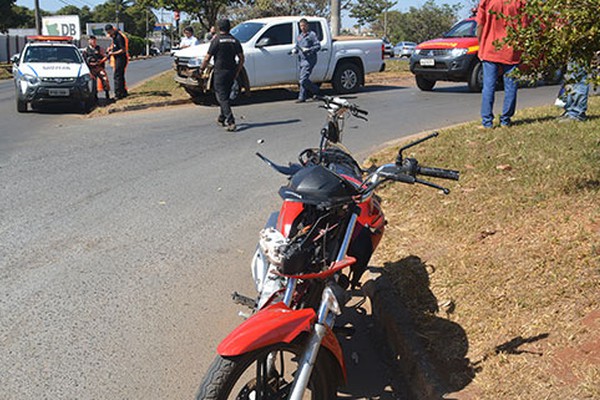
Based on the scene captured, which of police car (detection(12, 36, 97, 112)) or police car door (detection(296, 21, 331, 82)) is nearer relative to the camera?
→ police car (detection(12, 36, 97, 112))

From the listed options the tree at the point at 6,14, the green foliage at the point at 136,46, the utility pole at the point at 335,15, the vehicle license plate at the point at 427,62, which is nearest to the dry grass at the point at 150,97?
the utility pole at the point at 335,15

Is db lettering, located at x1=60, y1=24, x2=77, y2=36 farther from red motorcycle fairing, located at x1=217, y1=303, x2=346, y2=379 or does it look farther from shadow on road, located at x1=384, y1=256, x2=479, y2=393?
red motorcycle fairing, located at x1=217, y1=303, x2=346, y2=379

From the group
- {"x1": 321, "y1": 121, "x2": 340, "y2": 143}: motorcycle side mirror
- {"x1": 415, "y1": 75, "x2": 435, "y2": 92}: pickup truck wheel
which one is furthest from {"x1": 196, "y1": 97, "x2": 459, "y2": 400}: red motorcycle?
{"x1": 415, "y1": 75, "x2": 435, "y2": 92}: pickup truck wheel

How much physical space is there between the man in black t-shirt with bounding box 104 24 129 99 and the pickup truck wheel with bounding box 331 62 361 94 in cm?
548

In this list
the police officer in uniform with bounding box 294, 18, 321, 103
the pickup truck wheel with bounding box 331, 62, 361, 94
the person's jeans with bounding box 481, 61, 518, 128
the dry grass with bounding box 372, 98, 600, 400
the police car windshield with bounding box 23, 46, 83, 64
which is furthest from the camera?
the pickup truck wheel with bounding box 331, 62, 361, 94

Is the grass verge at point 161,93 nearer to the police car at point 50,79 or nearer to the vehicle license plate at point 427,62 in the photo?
the police car at point 50,79

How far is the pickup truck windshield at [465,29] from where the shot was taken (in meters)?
16.5

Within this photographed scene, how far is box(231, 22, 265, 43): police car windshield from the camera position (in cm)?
1556

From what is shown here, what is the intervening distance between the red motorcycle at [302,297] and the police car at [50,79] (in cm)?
1226

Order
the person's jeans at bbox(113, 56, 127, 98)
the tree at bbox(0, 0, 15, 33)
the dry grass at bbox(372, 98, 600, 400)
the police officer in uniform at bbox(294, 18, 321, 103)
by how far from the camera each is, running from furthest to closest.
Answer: the tree at bbox(0, 0, 15, 33) → the person's jeans at bbox(113, 56, 127, 98) → the police officer in uniform at bbox(294, 18, 321, 103) → the dry grass at bbox(372, 98, 600, 400)

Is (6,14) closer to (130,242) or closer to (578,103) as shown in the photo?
(130,242)

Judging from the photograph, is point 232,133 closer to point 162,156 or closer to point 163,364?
point 162,156

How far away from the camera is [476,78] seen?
1614cm

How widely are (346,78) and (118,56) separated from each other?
19.5 ft
